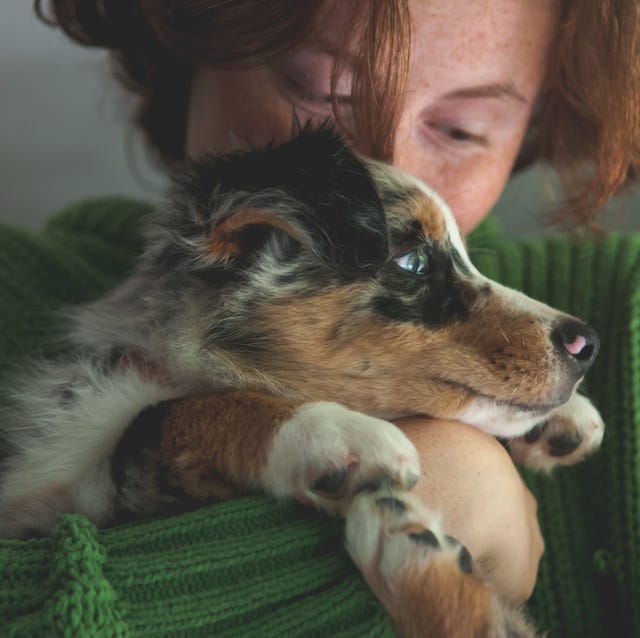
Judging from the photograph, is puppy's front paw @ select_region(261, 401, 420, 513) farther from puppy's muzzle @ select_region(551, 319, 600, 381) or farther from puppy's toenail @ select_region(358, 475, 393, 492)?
puppy's muzzle @ select_region(551, 319, 600, 381)

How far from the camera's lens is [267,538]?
1098 millimetres

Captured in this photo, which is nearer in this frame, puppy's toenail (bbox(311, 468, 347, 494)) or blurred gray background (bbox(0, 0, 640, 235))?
puppy's toenail (bbox(311, 468, 347, 494))

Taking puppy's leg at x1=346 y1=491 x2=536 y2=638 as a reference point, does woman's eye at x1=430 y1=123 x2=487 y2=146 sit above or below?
above

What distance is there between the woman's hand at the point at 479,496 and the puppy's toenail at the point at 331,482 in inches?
5.6

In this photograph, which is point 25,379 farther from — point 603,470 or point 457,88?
point 603,470

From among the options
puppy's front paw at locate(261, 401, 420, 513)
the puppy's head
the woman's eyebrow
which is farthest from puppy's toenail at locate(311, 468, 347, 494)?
the woman's eyebrow

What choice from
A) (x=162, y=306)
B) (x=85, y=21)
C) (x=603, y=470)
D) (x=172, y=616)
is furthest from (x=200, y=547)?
(x=85, y=21)

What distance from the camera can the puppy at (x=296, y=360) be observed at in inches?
46.0

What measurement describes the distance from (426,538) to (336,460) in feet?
0.51

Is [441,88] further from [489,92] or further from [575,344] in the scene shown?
[575,344]

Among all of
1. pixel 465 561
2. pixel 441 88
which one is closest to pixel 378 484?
pixel 465 561

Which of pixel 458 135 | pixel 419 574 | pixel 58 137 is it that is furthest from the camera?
pixel 58 137

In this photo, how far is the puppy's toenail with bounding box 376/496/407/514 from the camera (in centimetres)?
105

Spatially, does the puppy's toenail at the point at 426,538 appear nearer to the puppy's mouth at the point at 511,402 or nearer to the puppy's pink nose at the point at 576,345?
the puppy's mouth at the point at 511,402
